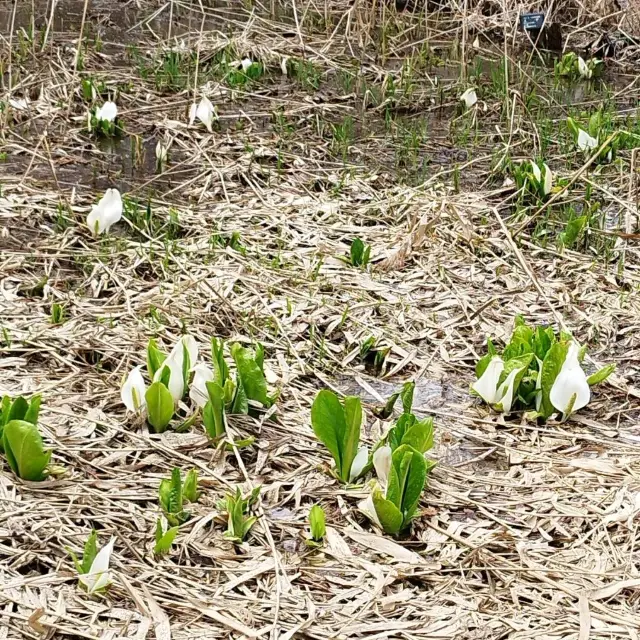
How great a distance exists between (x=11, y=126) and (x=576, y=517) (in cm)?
312

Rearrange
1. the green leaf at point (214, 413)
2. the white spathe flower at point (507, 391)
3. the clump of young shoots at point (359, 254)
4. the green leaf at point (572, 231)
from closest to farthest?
the green leaf at point (214, 413) < the white spathe flower at point (507, 391) < the clump of young shoots at point (359, 254) < the green leaf at point (572, 231)

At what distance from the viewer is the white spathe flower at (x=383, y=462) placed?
6.81ft

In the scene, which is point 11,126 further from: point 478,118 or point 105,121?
point 478,118

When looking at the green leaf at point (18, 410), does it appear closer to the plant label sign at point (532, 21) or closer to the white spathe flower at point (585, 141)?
the white spathe flower at point (585, 141)

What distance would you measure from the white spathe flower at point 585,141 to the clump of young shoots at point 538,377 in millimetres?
1829

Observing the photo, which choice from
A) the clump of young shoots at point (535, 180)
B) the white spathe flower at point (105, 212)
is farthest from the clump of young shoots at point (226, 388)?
the clump of young shoots at point (535, 180)

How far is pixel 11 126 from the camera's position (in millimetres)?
4191

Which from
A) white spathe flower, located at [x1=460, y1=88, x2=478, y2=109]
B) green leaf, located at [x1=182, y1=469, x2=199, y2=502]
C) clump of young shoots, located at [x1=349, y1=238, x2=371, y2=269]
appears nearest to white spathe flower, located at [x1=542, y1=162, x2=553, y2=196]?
clump of young shoots, located at [x1=349, y1=238, x2=371, y2=269]

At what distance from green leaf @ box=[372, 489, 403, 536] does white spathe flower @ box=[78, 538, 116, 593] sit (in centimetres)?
55

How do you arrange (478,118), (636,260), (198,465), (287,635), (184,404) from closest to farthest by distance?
1. (287,635)
2. (198,465)
3. (184,404)
4. (636,260)
5. (478,118)

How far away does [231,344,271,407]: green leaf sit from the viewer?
2373 mm

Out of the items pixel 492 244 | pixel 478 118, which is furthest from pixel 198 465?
pixel 478 118

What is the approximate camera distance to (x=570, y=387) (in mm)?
2418

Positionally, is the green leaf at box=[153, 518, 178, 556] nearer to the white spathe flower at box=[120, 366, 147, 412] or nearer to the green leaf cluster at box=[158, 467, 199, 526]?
the green leaf cluster at box=[158, 467, 199, 526]
